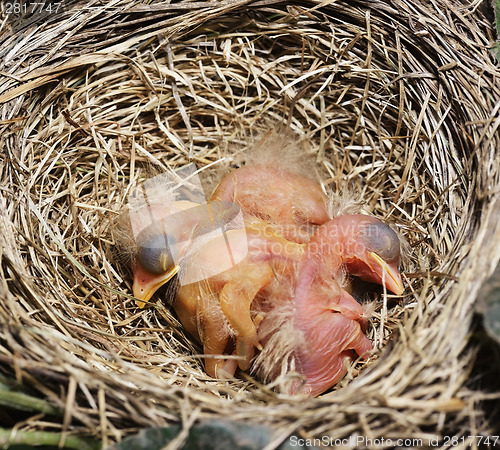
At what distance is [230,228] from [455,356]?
0.75m

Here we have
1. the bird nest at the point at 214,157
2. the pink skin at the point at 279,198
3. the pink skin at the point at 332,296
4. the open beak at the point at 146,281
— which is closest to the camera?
the bird nest at the point at 214,157

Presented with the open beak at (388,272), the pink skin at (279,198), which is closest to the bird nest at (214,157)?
the open beak at (388,272)

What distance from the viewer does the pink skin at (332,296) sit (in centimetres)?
134

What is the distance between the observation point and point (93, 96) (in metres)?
1.68

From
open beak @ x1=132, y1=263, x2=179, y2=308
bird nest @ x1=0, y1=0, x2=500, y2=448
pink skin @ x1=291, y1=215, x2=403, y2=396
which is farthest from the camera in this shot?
open beak @ x1=132, y1=263, x2=179, y2=308

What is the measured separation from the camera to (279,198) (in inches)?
62.8

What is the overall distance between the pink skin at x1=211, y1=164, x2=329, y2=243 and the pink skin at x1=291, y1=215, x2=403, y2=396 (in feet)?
0.31

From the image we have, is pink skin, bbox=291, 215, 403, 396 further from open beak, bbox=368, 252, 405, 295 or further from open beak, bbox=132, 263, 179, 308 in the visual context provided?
open beak, bbox=132, 263, 179, 308

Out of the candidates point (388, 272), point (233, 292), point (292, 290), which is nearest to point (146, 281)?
point (233, 292)

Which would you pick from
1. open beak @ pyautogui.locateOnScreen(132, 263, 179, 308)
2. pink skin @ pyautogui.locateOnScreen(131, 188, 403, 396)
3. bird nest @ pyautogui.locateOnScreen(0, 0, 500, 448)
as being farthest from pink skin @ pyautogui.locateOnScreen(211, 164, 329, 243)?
open beak @ pyautogui.locateOnScreen(132, 263, 179, 308)

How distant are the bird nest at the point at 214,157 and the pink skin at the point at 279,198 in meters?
0.18

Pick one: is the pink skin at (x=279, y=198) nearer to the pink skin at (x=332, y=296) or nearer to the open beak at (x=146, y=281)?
the pink skin at (x=332, y=296)

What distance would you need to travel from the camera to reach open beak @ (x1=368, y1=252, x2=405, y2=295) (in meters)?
1.43

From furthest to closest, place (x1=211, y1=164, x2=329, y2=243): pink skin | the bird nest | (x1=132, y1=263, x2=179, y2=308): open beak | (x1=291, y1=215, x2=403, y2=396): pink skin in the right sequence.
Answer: (x1=211, y1=164, x2=329, y2=243): pink skin, (x1=132, y1=263, x2=179, y2=308): open beak, (x1=291, y1=215, x2=403, y2=396): pink skin, the bird nest
